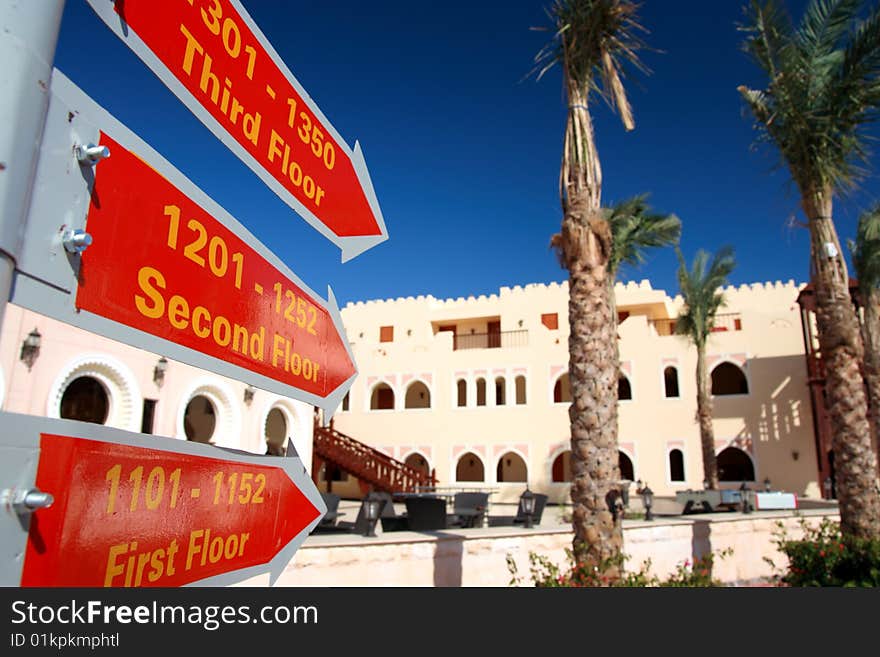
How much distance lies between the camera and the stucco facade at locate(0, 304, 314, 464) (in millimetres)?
8469

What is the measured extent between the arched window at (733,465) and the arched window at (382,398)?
51.6ft

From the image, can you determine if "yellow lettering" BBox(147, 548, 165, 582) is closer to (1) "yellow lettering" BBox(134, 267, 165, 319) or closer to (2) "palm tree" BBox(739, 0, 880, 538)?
(1) "yellow lettering" BBox(134, 267, 165, 319)

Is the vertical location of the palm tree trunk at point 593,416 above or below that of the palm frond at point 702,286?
below

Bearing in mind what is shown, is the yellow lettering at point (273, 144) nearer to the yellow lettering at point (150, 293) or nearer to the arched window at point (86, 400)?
the yellow lettering at point (150, 293)

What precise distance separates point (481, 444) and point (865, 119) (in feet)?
66.5

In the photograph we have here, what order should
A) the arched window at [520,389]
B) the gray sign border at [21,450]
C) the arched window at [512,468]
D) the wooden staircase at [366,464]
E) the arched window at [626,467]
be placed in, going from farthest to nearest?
the arched window at [512,468] → the arched window at [520,389] → the arched window at [626,467] → the wooden staircase at [366,464] → the gray sign border at [21,450]

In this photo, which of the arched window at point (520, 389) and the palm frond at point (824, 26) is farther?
the arched window at point (520, 389)

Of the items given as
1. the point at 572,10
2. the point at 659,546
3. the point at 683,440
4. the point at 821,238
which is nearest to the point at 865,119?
the point at 821,238

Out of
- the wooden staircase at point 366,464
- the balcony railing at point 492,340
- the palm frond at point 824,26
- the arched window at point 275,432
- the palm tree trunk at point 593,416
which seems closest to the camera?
the palm tree trunk at point 593,416

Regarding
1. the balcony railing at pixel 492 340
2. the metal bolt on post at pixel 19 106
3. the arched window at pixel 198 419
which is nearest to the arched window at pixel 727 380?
the balcony railing at pixel 492 340

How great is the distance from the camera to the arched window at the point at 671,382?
25.7m

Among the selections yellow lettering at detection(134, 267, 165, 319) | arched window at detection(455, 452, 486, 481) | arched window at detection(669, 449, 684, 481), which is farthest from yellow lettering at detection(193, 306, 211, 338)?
arched window at detection(455, 452, 486, 481)

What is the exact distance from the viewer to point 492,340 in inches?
1249
